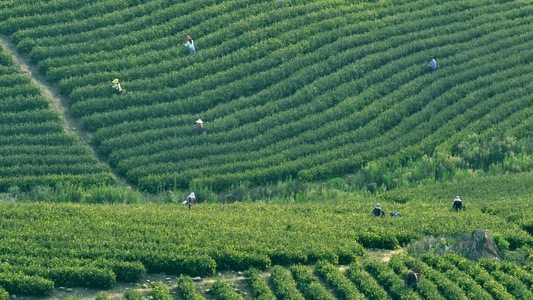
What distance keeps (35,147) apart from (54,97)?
4.63 m

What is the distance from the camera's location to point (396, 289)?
29688mm

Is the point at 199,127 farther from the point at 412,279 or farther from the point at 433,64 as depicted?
the point at 412,279

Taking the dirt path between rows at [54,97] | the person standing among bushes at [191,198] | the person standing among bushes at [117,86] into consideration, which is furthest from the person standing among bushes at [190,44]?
the person standing among bushes at [191,198]

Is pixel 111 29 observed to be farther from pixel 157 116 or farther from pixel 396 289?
pixel 396 289

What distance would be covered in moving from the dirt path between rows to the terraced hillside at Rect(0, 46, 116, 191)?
1.85ft

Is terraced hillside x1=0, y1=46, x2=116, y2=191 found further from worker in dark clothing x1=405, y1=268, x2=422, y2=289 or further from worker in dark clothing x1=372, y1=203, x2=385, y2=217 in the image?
worker in dark clothing x1=405, y1=268, x2=422, y2=289

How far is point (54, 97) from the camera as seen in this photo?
4556 cm

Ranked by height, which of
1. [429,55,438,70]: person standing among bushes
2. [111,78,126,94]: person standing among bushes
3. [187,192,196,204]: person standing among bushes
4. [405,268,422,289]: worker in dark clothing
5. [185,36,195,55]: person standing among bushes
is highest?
[185,36,195,55]: person standing among bushes

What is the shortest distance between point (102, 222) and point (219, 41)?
64.0 ft

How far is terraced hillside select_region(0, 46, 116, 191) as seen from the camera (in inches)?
1587

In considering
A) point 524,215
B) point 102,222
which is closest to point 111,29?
point 102,222

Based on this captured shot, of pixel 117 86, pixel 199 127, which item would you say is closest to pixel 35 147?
pixel 117 86

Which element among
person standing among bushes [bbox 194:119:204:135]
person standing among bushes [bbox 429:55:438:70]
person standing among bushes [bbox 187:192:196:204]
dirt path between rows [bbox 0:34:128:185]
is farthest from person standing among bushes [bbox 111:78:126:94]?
person standing among bushes [bbox 429:55:438:70]

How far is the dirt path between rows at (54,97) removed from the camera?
4369cm
